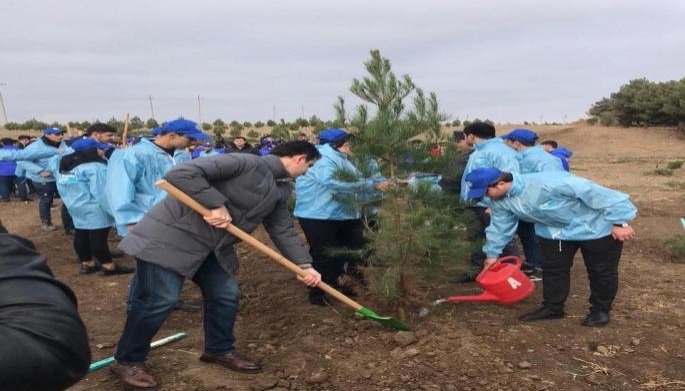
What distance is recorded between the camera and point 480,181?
3777 millimetres

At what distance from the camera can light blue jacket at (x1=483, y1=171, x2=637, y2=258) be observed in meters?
3.66

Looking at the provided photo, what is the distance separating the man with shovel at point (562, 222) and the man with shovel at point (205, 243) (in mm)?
1476

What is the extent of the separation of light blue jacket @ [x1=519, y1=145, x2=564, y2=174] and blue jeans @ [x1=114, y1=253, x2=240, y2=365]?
348 centimetres

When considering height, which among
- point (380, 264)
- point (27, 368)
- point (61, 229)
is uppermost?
point (27, 368)

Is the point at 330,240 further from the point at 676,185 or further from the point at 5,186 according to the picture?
the point at 5,186

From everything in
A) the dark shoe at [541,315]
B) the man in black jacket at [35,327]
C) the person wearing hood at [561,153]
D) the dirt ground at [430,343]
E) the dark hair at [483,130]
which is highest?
the dark hair at [483,130]

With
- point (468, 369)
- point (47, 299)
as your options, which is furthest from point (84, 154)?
point (47, 299)

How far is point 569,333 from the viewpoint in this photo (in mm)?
3871

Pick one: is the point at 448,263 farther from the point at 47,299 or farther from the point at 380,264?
the point at 47,299

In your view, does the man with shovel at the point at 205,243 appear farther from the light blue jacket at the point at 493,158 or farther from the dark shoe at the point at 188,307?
the light blue jacket at the point at 493,158

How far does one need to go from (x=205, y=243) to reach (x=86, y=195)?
11.0 feet

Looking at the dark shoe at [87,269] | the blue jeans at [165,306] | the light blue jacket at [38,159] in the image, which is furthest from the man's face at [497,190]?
the light blue jacket at [38,159]

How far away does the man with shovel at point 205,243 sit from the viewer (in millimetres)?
2945

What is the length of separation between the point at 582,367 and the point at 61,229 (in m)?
8.20
